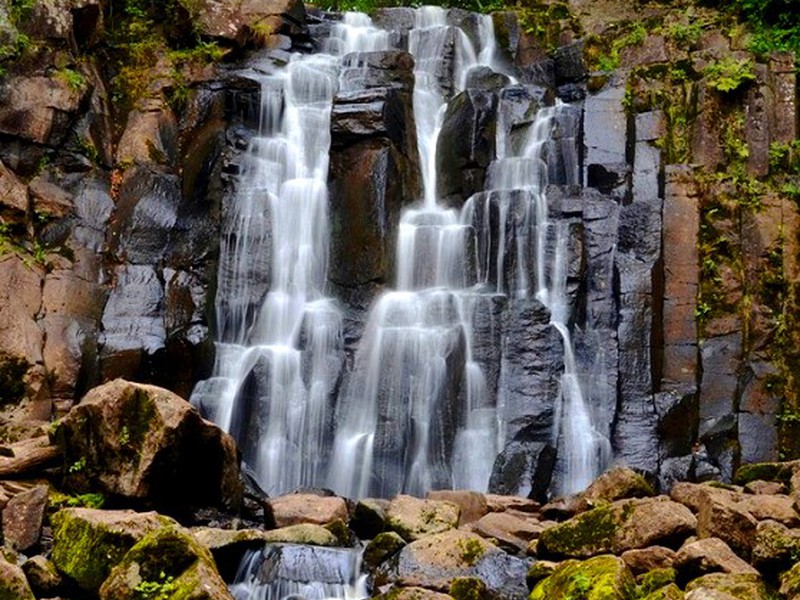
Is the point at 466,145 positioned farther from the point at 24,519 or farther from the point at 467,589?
the point at 24,519

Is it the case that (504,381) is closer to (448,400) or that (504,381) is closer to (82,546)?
(448,400)

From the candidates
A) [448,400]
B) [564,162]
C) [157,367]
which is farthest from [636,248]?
[157,367]

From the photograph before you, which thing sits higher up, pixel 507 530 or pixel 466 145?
pixel 466 145

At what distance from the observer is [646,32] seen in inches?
888

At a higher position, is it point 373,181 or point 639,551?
point 373,181

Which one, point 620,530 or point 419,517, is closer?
point 620,530

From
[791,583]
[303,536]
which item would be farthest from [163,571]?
[791,583]

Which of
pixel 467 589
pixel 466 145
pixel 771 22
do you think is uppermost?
pixel 771 22

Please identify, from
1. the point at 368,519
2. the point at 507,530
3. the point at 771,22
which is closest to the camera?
the point at 507,530

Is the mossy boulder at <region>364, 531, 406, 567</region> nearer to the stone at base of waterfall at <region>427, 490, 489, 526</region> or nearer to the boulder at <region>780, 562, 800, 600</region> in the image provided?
the stone at base of waterfall at <region>427, 490, 489, 526</region>

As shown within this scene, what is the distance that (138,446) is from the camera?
10812mm

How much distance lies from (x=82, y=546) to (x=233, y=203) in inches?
436

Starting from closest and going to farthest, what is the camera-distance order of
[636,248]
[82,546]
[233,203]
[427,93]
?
1. [82,546]
2. [636,248]
3. [233,203]
4. [427,93]

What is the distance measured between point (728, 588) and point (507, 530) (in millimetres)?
3674
